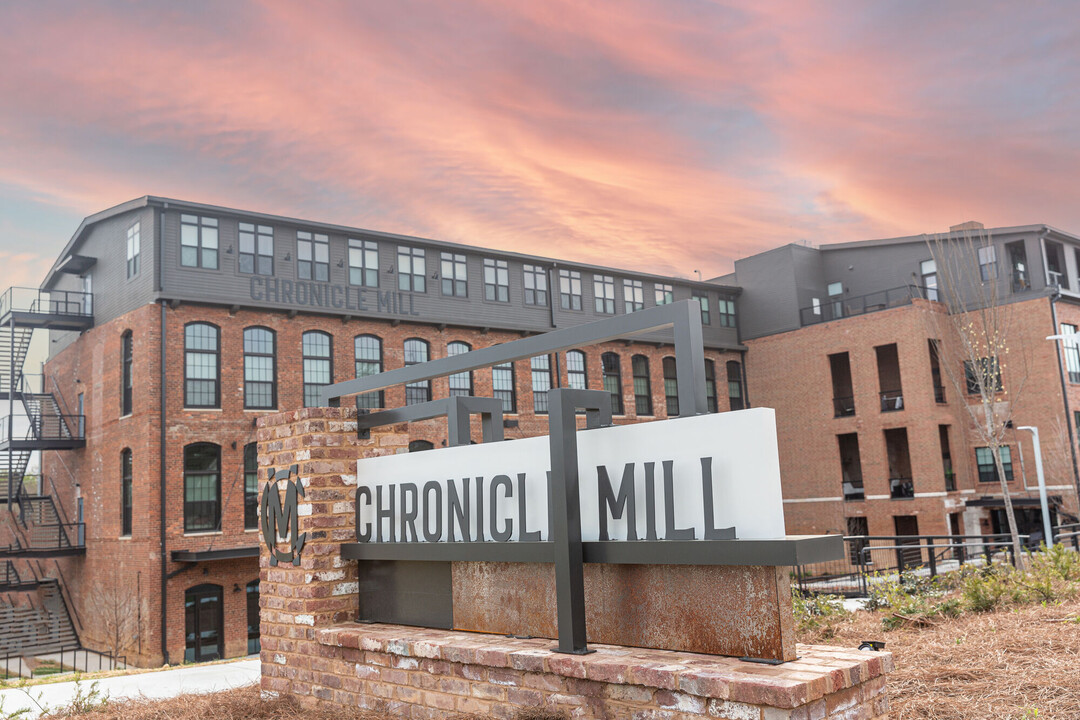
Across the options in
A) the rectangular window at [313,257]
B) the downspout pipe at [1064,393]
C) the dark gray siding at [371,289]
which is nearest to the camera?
the dark gray siding at [371,289]

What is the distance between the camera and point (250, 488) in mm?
25078

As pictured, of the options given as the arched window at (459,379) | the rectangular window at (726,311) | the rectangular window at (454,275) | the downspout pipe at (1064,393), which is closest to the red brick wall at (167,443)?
the arched window at (459,379)

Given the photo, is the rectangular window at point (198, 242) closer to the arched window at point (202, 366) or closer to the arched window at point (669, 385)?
the arched window at point (202, 366)

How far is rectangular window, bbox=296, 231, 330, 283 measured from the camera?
27656 mm

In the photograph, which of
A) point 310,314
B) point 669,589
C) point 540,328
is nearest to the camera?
point 669,589

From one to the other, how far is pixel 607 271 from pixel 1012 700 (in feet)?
102

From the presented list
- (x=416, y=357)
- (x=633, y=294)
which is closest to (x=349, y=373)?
(x=416, y=357)

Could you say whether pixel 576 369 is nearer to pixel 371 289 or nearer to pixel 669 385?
pixel 669 385

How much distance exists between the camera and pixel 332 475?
21.8ft

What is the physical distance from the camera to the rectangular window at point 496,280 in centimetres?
3212

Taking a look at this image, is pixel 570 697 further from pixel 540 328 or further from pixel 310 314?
pixel 540 328

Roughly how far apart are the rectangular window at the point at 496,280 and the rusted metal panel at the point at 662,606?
26.9 metres

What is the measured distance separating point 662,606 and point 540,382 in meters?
28.4

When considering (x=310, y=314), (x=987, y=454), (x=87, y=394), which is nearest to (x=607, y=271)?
(x=310, y=314)
